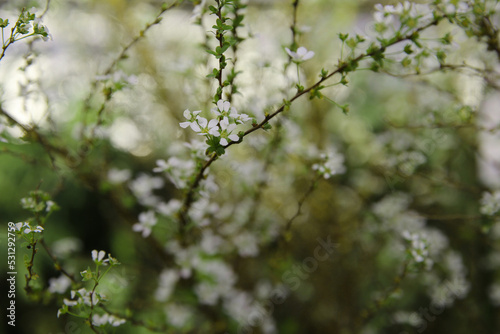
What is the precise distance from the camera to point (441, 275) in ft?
4.90

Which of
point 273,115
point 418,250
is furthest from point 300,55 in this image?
point 418,250

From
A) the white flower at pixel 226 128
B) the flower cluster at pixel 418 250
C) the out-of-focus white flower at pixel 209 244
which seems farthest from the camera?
the out-of-focus white flower at pixel 209 244

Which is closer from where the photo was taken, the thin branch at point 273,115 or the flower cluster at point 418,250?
the thin branch at point 273,115

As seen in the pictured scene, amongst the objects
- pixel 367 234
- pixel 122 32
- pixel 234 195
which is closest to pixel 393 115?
pixel 367 234

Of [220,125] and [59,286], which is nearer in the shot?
[220,125]

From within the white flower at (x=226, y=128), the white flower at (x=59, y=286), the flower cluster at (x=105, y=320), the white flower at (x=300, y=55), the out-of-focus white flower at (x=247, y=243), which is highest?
the white flower at (x=300, y=55)

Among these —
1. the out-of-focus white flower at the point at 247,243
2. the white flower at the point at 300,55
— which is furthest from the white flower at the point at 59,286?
the white flower at the point at 300,55

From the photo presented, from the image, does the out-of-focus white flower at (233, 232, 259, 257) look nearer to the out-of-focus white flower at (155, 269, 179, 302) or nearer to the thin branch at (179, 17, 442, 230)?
the out-of-focus white flower at (155, 269, 179, 302)

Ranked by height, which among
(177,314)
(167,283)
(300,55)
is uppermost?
(300,55)

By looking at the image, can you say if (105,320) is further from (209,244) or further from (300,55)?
(300,55)

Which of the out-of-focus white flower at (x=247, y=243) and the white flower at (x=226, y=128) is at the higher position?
the white flower at (x=226, y=128)

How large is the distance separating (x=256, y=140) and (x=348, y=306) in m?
0.87

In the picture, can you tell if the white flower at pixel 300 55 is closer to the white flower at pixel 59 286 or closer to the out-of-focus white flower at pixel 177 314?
the white flower at pixel 59 286

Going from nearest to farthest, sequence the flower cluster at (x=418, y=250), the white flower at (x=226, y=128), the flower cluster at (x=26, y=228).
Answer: the white flower at (x=226, y=128), the flower cluster at (x=26, y=228), the flower cluster at (x=418, y=250)
